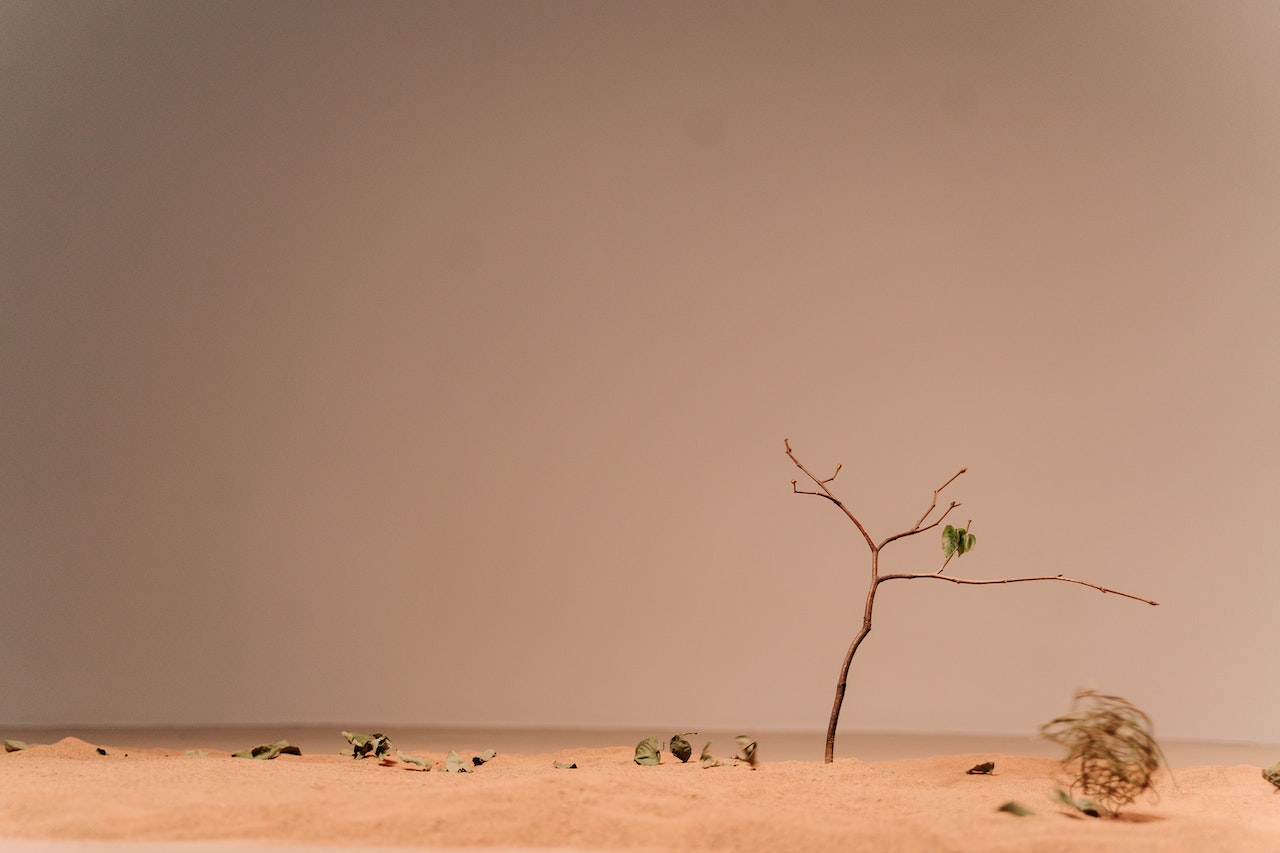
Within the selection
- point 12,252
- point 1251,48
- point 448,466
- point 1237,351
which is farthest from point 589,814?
point 1251,48

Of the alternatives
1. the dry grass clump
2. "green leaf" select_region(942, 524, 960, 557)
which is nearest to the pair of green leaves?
"green leaf" select_region(942, 524, 960, 557)

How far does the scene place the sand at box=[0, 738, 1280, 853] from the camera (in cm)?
92

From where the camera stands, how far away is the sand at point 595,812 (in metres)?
0.92

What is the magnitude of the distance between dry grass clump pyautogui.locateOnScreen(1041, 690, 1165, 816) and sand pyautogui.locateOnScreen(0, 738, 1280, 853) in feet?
0.12

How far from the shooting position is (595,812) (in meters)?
0.99

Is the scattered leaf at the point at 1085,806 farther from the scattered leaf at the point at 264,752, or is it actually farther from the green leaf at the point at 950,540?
the scattered leaf at the point at 264,752

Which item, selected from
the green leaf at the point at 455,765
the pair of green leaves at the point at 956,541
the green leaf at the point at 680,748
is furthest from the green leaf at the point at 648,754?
the pair of green leaves at the point at 956,541

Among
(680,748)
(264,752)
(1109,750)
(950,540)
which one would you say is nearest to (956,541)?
(950,540)

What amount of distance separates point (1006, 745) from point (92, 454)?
2.45 meters

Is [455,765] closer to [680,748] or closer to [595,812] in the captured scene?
[680,748]

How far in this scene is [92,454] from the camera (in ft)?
7.82

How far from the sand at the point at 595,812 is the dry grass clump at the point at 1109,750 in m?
0.04

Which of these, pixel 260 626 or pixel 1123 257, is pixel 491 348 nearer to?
pixel 260 626

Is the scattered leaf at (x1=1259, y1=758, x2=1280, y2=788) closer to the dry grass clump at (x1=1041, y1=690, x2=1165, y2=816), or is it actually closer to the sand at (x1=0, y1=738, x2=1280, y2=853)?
the sand at (x1=0, y1=738, x2=1280, y2=853)
